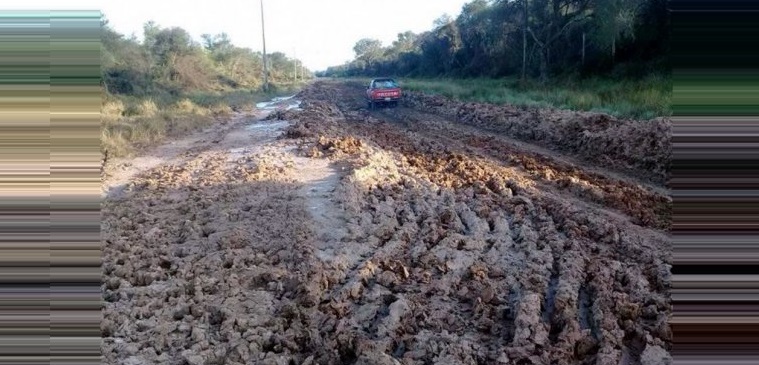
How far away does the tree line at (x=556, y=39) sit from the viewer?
24.7 m

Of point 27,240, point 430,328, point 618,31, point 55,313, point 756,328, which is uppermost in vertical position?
point 618,31

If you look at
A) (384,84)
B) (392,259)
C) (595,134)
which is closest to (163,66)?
(384,84)

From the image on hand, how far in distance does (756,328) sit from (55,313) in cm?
315

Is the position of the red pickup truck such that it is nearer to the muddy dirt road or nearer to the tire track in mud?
the muddy dirt road

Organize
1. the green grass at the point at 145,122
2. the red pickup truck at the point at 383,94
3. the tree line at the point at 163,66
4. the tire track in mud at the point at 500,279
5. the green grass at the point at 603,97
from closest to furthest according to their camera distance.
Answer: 1. the tire track in mud at the point at 500,279
2. the green grass at the point at 603,97
3. the green grass at the point at 145,122
4. the red pickup truck at the point at 383,94
5. the tree line at the point at 163,66

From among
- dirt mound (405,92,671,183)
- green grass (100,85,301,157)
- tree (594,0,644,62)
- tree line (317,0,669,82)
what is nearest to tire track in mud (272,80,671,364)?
dirt mound (405,92,671,183)

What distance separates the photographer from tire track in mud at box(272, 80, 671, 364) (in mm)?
3717

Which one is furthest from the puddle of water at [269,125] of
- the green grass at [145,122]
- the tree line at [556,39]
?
the tree line at [556,39]

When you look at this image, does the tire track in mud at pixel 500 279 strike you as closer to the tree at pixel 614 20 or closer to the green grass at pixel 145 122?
the green grass at pixel 145 122

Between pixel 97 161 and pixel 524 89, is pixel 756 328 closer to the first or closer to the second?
pixel 97 161

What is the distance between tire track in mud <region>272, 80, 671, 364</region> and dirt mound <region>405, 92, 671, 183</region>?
278cm

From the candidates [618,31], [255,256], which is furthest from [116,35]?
[255,256]

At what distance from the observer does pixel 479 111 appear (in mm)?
18672

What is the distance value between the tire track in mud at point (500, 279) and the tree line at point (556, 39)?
8.80 m
